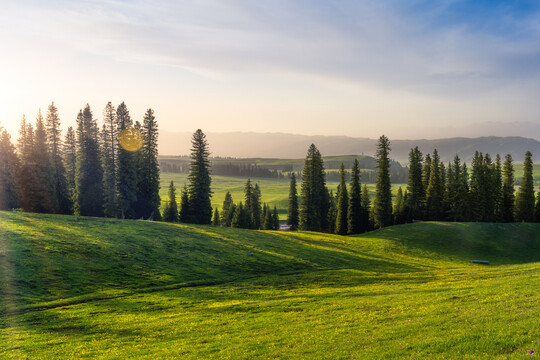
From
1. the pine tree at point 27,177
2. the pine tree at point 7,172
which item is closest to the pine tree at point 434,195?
the pine tree at point 27,177

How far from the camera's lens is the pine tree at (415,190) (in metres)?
92.5

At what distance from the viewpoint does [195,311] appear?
25000 millimetres

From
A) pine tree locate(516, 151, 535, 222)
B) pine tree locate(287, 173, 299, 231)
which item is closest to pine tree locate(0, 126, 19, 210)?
pine tree locate(287, 173, 299, 231)

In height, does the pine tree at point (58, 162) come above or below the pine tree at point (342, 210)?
above

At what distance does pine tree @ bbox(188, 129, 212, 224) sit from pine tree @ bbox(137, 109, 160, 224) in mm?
9167

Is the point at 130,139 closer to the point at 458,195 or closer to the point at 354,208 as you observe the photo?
the point at 354,208

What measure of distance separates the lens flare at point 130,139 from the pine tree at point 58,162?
651 inches

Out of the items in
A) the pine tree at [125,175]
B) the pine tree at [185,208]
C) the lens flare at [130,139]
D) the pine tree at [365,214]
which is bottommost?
the pine tree at [365,214]

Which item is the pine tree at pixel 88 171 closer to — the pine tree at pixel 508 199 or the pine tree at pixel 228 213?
the pine tree at pixel 228 213

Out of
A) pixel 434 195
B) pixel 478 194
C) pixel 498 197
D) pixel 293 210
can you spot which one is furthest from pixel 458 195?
pixel 293 210

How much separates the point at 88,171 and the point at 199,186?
24.7 meters

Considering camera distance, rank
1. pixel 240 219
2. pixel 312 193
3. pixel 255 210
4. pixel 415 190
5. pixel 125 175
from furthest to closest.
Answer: pixel 255 210, pixel 415 190, pixel 240 219, pixel 312 193, pixel 125 175

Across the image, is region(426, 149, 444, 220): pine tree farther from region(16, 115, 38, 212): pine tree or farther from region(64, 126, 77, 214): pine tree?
region(16, 115, 38, 212): pine tree

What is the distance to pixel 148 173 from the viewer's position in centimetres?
7325
